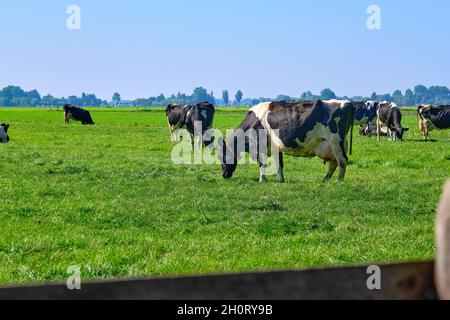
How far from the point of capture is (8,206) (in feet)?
39.2

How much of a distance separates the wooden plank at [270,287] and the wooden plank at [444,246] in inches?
3.2

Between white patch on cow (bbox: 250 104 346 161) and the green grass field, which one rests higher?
white patch on cow (bbox: 250 104 346 161)

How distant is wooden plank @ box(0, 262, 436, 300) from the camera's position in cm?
183

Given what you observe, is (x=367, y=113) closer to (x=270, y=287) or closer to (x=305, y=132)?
(x=305, y=132)

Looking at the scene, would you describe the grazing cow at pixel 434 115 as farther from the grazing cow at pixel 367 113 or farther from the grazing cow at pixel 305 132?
the grazing cow at pixel 305 132

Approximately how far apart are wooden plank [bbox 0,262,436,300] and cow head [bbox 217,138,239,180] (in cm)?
1528

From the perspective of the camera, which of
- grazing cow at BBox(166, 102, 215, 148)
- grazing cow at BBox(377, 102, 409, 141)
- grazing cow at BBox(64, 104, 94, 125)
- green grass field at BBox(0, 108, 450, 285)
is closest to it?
green grass field at BBox(0, 108, 450, 285)

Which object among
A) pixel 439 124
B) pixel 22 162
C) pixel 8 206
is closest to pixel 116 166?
pixel 22 162

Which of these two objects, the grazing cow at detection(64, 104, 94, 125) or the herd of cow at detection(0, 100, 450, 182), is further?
the grazing cow at detection(64, 104, 94, 125)

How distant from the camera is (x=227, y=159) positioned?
59.5ft

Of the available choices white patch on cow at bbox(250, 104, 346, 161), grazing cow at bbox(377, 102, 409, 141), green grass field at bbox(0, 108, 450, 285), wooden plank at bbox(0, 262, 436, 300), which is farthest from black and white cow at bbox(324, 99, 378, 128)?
wooden plank at bbox(0, 262, 436, 300)

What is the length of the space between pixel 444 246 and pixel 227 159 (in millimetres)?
16292

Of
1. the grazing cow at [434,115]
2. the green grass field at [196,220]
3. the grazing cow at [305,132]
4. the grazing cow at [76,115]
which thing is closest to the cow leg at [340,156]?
the grazing cow at [305,132]

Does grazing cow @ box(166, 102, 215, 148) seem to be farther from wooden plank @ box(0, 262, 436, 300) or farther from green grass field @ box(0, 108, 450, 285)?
wooden plank @ box(0, 262, 436, 300)
